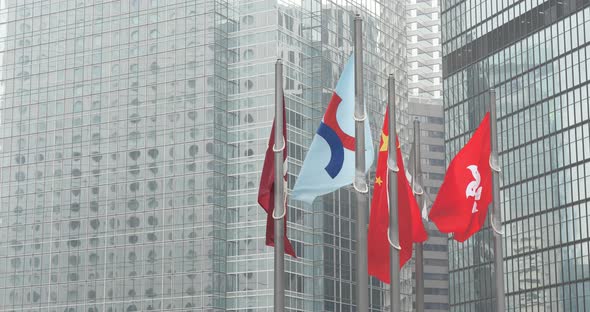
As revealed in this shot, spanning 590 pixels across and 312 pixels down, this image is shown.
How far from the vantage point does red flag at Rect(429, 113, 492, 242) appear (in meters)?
31.7

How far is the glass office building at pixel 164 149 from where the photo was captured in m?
99.6

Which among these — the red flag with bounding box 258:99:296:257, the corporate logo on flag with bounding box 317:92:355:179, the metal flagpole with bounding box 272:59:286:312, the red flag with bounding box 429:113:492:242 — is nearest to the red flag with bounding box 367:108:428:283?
the red flag with bounding box 429:113:492:242

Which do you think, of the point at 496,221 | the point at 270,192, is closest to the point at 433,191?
the point at 496,221

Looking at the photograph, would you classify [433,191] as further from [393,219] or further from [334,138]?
[393,219]

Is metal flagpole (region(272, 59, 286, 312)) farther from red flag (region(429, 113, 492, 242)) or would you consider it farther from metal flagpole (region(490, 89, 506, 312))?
metal flagpole (region(490, 89, 506, 312))

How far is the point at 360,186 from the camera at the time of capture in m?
28.4

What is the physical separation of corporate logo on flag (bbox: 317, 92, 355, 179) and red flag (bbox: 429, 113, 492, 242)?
3.23 m

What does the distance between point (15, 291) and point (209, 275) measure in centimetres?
2117

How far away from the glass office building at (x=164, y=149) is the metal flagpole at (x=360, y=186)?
6712 centimetres

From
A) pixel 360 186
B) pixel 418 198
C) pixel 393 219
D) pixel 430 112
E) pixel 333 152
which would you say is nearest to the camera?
pixel 360 186

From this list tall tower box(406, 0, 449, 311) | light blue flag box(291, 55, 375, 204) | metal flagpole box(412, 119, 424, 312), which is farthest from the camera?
tall tower box(406, 0, 449, 311)

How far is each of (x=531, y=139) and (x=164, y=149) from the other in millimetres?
30252

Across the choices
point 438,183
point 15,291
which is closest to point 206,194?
point 15,291

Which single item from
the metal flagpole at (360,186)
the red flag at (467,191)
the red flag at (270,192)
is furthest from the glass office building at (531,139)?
the metal flagpole at (360,186)
